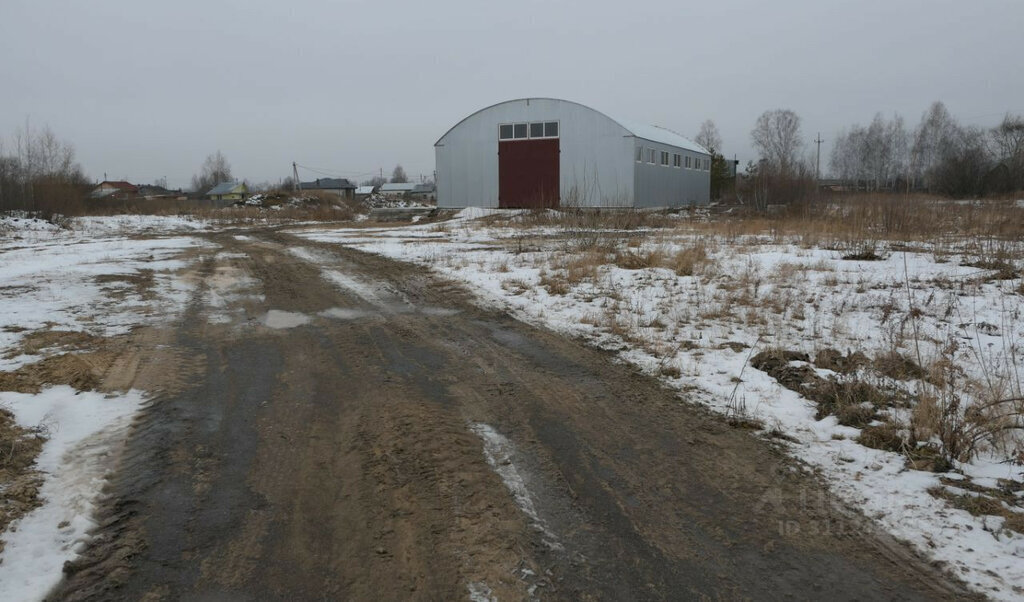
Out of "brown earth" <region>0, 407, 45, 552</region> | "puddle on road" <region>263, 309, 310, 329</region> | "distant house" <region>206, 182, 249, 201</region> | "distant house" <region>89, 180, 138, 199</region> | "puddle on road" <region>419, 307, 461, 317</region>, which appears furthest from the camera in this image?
→ "distant house" <region>206, 182, 249, 201</region>

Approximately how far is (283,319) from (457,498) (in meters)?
5.68

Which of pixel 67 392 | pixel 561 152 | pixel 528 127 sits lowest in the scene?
pixel 67 392

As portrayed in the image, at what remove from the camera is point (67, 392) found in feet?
17.2

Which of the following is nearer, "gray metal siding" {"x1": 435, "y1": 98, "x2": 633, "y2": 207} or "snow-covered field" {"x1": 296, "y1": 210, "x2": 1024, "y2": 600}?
"snow-covered field" {"x1": 296, "y1": 210, "x2": 1024, "y2": 600}

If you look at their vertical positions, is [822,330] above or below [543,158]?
below

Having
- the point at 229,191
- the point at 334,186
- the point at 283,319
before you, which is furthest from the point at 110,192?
the point at 283,319

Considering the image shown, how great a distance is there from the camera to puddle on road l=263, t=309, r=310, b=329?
26.4 ft

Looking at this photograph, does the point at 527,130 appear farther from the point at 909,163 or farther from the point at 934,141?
the point at 934,141

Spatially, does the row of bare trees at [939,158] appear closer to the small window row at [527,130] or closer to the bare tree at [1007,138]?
the bare tree at [1007,138]

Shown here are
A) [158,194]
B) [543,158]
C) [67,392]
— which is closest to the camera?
[67,392]

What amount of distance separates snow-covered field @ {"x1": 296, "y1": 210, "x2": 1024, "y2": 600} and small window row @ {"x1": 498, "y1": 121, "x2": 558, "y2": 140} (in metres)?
20.8

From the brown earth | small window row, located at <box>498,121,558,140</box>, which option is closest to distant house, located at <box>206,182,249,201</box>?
small window row, located at <box>498,121,558,140</box>

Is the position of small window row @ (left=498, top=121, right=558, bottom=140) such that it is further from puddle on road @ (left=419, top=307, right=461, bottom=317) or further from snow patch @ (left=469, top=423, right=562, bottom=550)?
snow patch @ (left=469, top=423, right=562, bottom=550)

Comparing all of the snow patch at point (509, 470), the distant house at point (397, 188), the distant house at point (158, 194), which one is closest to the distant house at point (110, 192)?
the distant house at point (158, 194)
